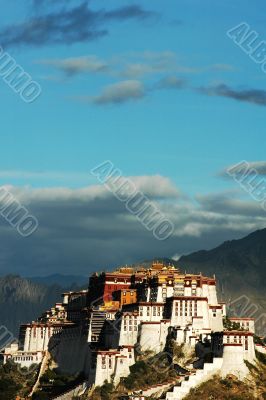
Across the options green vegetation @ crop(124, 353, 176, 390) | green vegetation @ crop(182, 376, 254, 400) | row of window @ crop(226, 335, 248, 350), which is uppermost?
row of window @ crop(226, 335, 248, 350)

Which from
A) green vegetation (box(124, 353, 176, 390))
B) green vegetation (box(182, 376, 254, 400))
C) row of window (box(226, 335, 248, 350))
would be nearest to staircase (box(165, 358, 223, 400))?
green vegetation (box(182, 376, 254, 400))

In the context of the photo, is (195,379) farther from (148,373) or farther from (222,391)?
(148,373)

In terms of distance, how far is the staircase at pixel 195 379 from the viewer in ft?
618

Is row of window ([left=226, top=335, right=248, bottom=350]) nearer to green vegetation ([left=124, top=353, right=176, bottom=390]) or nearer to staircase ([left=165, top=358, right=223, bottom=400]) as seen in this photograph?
staircase ([left=165, top=358, right=223, bottom=400])

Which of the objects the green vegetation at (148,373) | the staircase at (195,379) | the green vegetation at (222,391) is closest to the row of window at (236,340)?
the staircase at (195,379)

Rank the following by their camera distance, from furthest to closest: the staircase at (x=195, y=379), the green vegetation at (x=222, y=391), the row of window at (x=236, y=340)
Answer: the row of window at (x=236, y=340)
the staircase at (x=195, y=379)
the green vegetation at (x=222, y=391)

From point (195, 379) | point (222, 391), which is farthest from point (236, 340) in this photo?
point (195, 379)

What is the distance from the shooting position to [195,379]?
189625 millimetres

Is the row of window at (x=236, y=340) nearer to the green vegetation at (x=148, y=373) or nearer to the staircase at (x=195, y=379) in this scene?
the staircase at (x=195, y=379)

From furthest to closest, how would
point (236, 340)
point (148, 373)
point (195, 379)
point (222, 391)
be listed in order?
point (148, 373) → point (236, 340) → point (195, 379) → point (222, 391)

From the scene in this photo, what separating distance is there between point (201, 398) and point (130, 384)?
12885 mm

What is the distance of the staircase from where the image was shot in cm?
18824

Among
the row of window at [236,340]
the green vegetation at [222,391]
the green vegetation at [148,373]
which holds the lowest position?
the green vegetation at [222,391]

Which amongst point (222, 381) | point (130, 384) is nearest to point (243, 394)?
point (222, 381)
